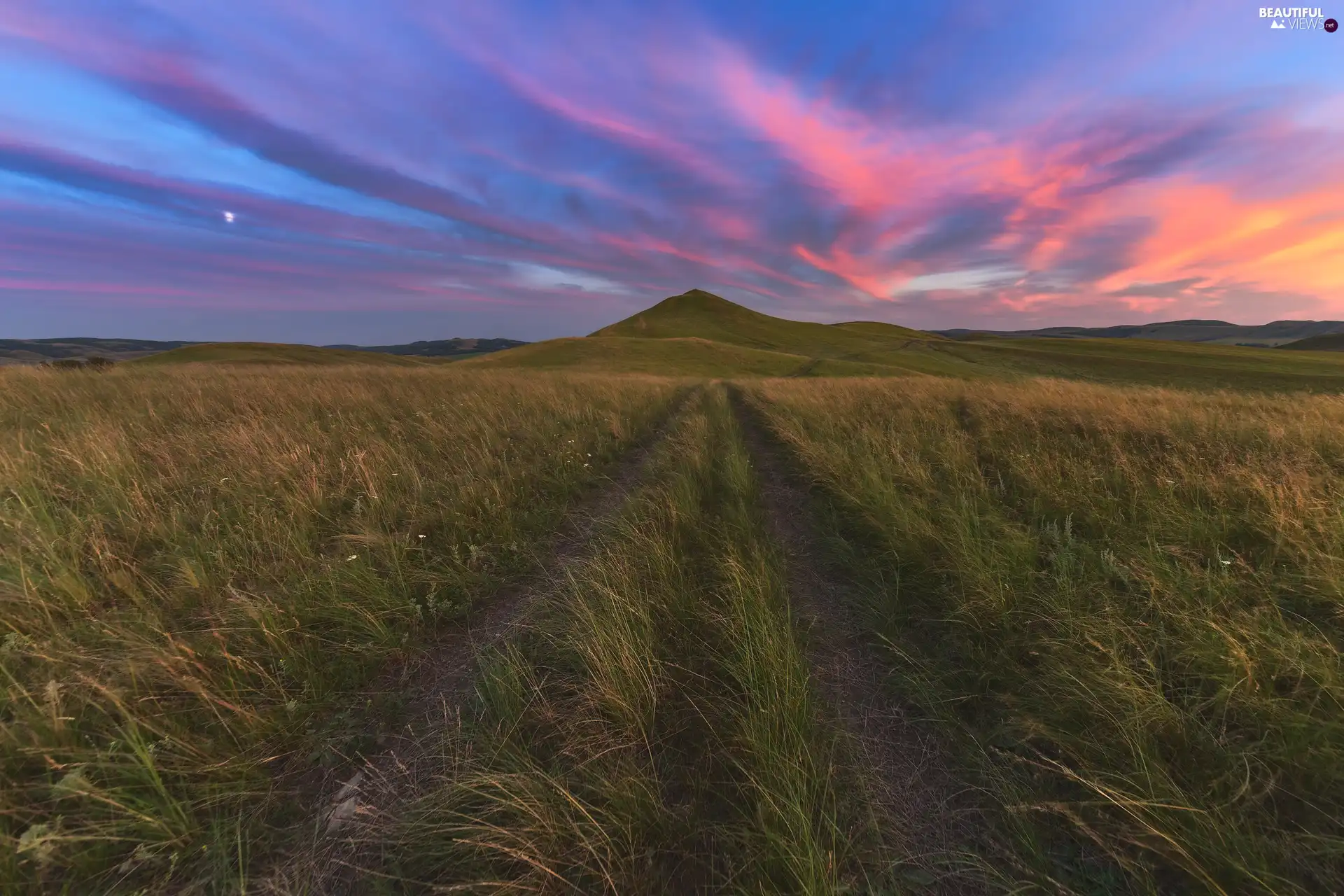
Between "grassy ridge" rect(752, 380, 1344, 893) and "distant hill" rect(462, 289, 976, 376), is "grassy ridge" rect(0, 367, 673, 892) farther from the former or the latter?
"distant hill" rect(462, 289, 976, 376)

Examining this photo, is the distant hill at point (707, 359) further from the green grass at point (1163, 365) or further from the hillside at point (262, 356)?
the hillside at point (262, 356)

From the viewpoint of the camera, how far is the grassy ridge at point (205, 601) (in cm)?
180

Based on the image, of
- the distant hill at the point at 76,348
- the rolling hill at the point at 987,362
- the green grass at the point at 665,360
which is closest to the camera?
the rolling hill at the point at 987,362

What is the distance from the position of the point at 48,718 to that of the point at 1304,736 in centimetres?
581

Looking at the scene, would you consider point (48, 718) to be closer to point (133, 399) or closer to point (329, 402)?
point (329, 402)

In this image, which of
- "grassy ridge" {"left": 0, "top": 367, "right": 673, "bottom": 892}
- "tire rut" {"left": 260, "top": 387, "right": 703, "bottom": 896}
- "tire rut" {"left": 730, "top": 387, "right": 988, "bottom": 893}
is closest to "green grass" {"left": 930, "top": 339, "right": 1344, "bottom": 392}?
"tire rut" {"left": 730, "top": 387, "right": 988, "bottom": 893}

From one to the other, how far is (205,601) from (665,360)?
46107 millimetres

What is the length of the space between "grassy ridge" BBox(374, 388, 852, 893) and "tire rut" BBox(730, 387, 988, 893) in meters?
0.22

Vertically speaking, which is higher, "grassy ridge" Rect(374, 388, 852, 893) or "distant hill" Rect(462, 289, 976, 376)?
"distant hill" Rect(462, 289, 976, 376)

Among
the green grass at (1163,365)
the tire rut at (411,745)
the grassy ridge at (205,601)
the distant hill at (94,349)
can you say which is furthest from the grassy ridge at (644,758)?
the distant hill at (94,349)

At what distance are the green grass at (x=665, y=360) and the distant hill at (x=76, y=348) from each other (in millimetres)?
119895

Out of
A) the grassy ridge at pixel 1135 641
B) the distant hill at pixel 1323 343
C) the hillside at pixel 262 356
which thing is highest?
the distant hill at pixel 1323 343

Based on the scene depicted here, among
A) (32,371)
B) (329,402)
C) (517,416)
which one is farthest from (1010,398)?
(32,371)

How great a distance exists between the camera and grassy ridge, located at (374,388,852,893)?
5.67ft
